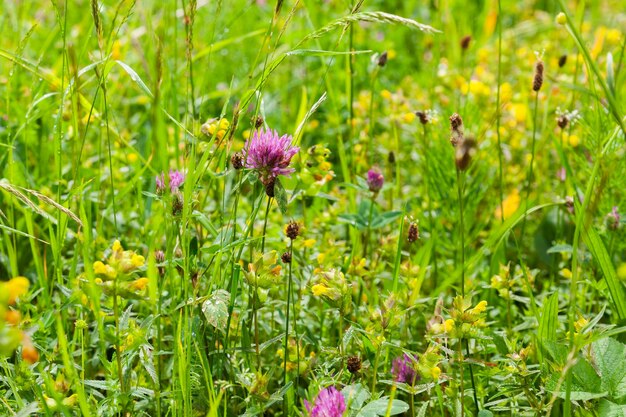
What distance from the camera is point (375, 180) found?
181 cm

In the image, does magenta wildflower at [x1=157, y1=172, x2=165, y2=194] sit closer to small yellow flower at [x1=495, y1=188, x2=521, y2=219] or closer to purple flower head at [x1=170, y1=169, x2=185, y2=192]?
purple flower head at [x1=170, y1=169, x2=185, y2=192]

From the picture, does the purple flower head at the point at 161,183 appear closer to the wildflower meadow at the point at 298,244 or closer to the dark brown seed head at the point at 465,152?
the wildflower meadow at the point at 298,244

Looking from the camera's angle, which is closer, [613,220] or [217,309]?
[217,309]

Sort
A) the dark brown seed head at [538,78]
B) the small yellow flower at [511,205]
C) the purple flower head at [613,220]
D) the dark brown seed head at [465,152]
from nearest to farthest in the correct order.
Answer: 1. the dark brown seed head at [465,152]
2. the dark brown seed head at [538,78]
3. the purple flower head at [613,220]
4. the small yellow flower at [511,205]

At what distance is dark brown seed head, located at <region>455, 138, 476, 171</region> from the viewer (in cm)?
87

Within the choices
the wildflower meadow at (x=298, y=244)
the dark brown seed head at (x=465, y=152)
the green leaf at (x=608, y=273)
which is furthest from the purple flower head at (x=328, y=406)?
the green leaf at (x=608, y=273)

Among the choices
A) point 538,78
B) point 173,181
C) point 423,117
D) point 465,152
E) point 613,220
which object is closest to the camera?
point 465,152

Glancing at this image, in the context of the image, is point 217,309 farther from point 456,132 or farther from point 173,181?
point 456,132

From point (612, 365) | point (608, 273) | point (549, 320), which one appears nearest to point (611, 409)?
point (612, 365)

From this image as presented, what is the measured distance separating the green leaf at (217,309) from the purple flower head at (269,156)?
0.21m

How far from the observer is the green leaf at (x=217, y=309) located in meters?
1.19

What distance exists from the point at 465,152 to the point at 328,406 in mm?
457

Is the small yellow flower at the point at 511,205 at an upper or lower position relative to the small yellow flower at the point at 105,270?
lower

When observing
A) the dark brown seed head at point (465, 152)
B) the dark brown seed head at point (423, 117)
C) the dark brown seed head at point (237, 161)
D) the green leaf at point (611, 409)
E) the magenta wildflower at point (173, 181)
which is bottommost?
the green leaf at point (611, 409)
